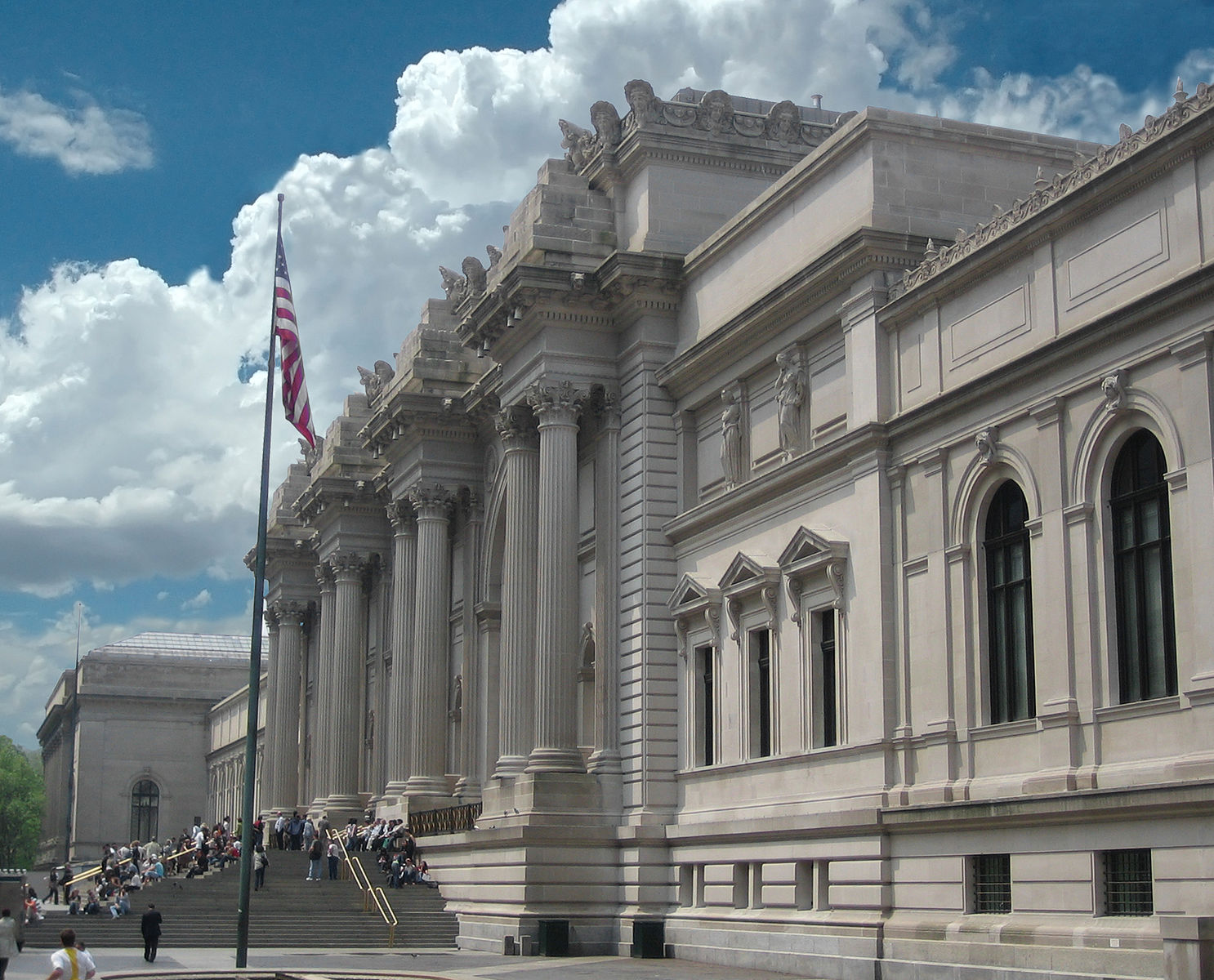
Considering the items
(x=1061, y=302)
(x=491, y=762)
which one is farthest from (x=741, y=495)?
(x=491, y=762)

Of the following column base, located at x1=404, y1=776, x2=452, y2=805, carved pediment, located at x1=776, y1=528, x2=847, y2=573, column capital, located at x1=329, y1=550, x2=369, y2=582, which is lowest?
column base, located at x1=404, y1=776, x2=452, y2=805

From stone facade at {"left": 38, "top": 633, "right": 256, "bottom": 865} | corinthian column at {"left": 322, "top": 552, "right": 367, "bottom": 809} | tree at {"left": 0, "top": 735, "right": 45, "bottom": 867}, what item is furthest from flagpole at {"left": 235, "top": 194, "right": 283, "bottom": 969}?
tree at {"left": 0, "top": 735, "right": 45, "bottom": 867}

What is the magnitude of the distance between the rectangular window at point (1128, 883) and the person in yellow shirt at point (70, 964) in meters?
14.8

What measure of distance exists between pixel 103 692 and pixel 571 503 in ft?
376

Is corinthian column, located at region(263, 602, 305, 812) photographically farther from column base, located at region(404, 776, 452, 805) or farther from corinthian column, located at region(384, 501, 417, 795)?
column base, located at region(404, 776, 452, 805)

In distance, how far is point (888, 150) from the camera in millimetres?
36469

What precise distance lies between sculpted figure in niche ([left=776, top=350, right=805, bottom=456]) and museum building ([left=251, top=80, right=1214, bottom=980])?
8 cm

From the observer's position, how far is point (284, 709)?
266 feet

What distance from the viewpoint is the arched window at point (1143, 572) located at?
26906 mm

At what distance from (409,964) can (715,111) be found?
22.5 m

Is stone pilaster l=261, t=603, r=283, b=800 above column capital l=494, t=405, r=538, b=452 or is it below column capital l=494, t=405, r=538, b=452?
below

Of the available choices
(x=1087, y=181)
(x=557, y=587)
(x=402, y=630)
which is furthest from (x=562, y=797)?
(x=1087, y=181)

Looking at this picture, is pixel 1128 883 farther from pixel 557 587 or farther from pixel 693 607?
pixel 557 587

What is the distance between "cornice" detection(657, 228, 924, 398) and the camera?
35.2m
